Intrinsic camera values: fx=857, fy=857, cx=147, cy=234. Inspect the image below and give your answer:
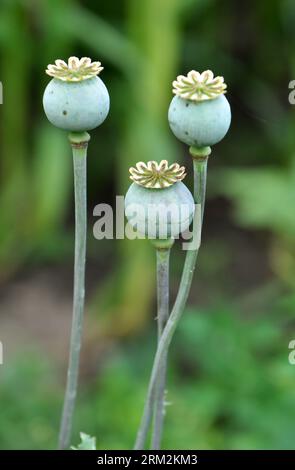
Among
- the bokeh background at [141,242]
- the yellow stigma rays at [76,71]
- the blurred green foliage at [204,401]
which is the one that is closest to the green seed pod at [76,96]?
the yellow stigma rays at [76,71]

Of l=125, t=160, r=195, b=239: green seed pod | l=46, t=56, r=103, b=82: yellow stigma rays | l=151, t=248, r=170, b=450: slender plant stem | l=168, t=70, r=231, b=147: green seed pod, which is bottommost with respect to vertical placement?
l=151, t=248, r=170, b=450: slender plant stem

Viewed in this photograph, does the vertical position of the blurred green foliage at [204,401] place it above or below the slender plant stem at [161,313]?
above

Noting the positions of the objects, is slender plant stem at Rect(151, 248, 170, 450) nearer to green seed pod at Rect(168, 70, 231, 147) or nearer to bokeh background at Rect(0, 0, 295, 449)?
green seed pod at Rect(168, 70, 231, 147)

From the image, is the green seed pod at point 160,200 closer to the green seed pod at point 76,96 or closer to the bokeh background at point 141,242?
the green seed pod at point 76,96

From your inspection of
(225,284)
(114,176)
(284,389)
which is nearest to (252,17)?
(114,176)

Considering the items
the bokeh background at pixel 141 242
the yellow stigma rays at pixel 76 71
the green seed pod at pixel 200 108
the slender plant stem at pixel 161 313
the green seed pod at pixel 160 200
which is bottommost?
the slender plant stem at pixel 161 313

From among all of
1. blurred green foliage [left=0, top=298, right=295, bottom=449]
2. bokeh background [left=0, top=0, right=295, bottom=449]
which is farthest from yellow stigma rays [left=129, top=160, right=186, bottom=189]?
bokeh background [left=0, top=0, right=295, bottom=449]

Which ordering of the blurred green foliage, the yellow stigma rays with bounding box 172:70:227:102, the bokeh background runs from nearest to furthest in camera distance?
the yellow stigma rays with bounding box 172:70:227:102 < the blurred green foliage < the bokeh background
